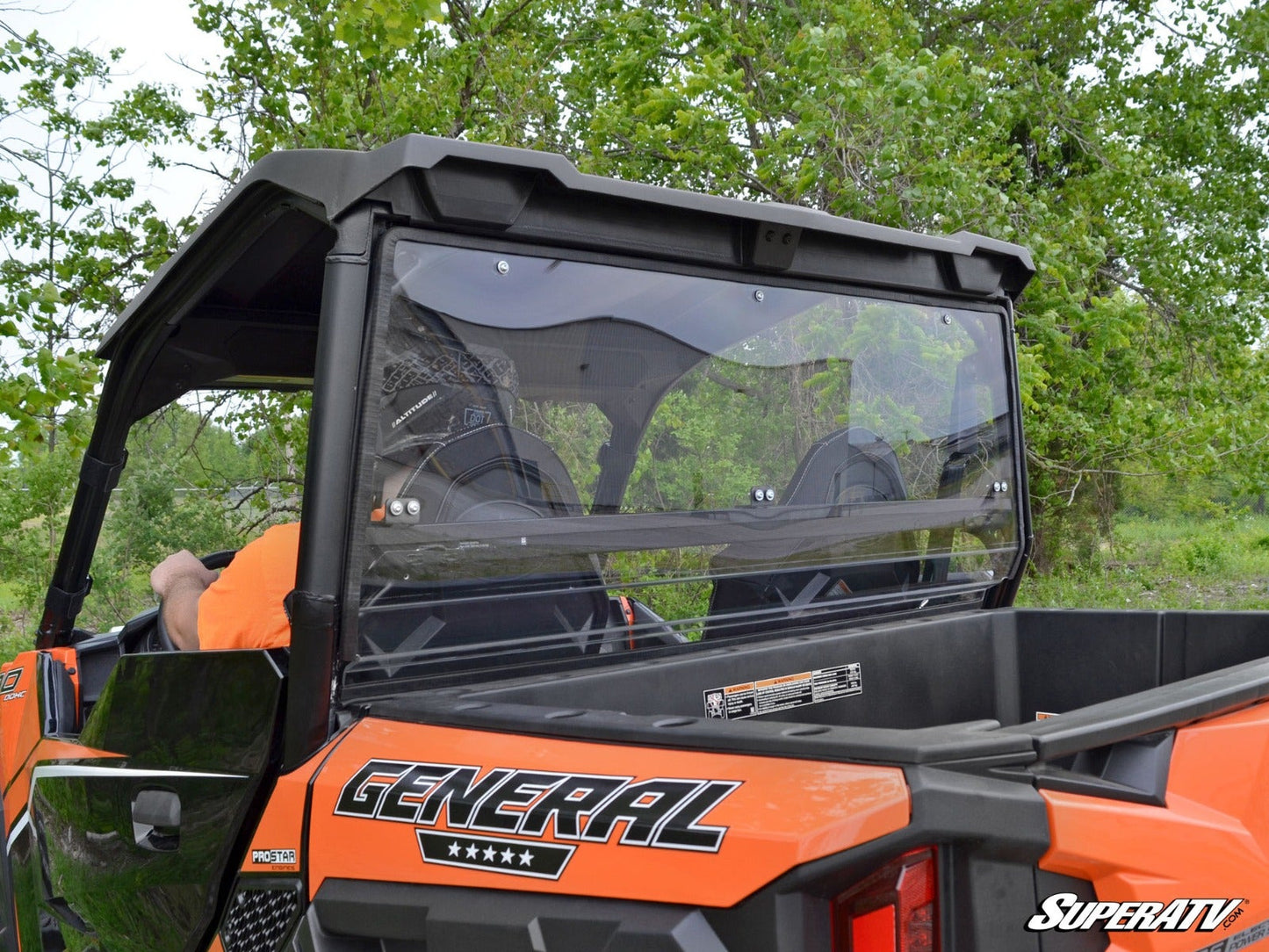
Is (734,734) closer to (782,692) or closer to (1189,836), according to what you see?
(1189,836)

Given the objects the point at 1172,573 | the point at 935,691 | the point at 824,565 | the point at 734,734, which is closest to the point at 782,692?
the point at 824,565

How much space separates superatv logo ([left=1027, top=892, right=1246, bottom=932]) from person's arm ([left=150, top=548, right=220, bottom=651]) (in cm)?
218

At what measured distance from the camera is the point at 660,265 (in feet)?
7.94

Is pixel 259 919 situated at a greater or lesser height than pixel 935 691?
lesser

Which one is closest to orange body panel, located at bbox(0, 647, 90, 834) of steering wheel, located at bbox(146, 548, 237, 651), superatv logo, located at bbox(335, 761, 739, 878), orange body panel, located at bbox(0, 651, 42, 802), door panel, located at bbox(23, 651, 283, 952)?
orange body panel, located at bbox(0, 651, 42, 802)

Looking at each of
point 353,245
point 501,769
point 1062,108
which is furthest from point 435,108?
point 501,769

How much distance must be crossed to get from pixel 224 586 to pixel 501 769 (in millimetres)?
1058

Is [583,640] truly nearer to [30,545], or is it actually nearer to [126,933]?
[126,933]

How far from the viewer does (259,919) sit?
6.64 feet

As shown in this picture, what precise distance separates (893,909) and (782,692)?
119 centimetres

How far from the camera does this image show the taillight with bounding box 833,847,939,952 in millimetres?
1428

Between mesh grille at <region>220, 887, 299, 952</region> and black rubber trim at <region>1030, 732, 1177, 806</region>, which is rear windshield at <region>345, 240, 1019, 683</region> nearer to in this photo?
mesh grille at <region>220, 887, 299, 952</region>

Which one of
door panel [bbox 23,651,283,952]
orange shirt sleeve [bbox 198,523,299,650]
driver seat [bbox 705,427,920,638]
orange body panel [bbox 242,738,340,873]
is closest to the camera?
orange body panel [bbox 242,738,340,873]

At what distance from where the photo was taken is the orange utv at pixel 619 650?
1.49m
